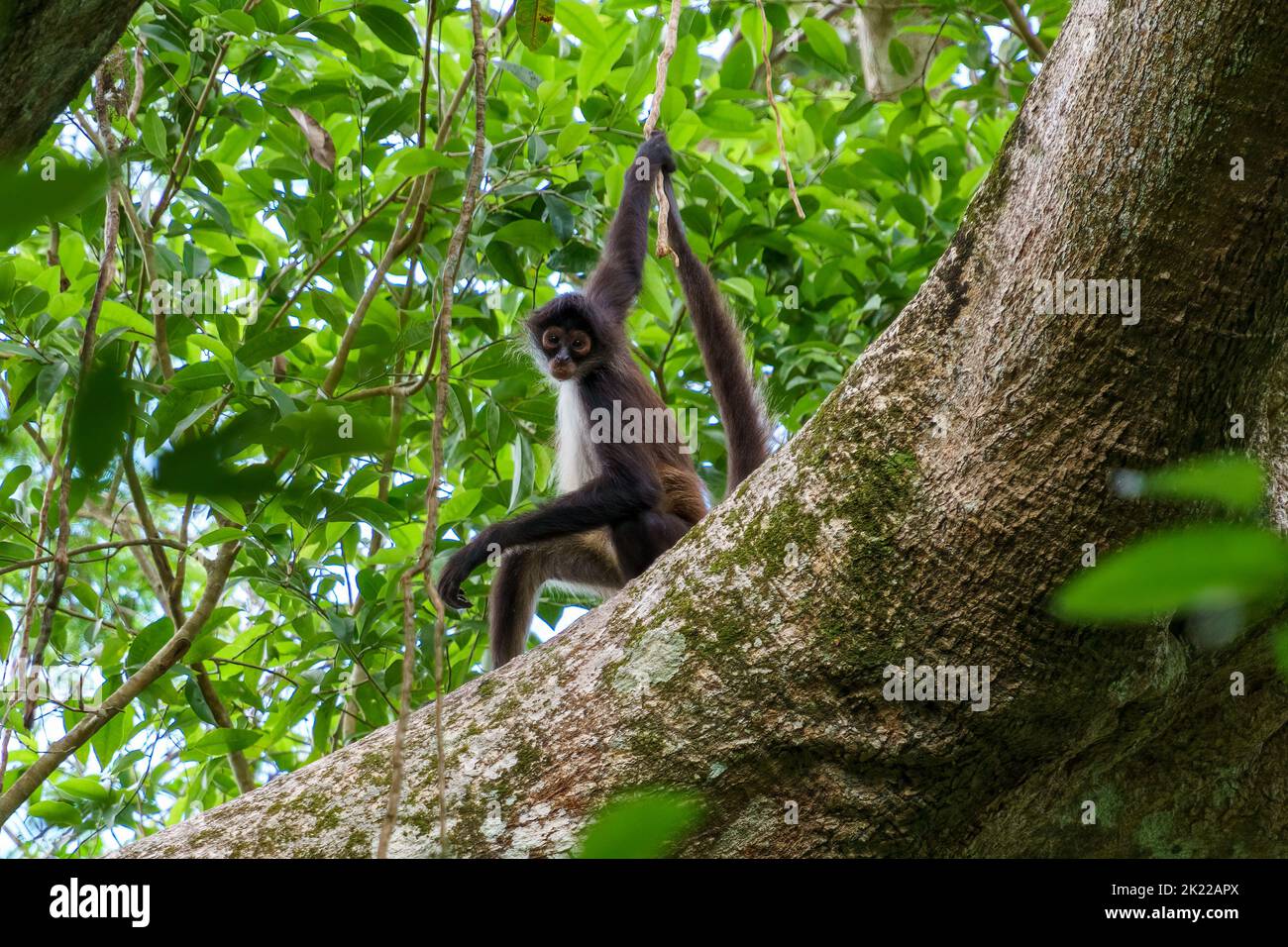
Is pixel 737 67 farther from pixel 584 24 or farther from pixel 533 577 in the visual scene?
pixel 533 577

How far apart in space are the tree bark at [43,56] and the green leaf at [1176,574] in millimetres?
1473

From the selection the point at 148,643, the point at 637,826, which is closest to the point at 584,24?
the point at 148,643

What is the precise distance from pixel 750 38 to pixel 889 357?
3081 millimetres

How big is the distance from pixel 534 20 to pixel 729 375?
2011 mm

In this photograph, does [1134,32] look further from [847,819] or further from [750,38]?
[750,38]

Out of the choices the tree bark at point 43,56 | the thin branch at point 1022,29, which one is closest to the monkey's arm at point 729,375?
the thin branch at point 1022,29

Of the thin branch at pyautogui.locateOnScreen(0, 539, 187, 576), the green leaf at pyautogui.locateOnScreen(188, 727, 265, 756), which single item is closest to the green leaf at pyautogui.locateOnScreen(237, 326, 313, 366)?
the thin branch at pyautogui.locateOnScreen(0, 539, 187, 576)

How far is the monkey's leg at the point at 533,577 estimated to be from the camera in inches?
210

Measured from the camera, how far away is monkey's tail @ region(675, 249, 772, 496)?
5.09 m

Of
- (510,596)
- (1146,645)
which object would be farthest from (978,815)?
(510,596)

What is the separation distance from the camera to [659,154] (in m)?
4.80

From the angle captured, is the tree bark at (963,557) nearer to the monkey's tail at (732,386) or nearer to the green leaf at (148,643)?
the green leaf at (148,643)

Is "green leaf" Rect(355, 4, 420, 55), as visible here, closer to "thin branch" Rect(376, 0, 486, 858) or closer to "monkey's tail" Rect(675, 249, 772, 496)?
"monkey's tail" Rect(675, 249, 772, 496)
